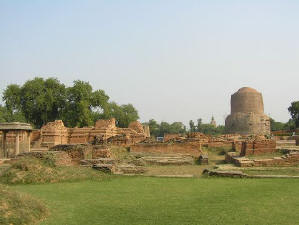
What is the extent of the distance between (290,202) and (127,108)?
60.1 m

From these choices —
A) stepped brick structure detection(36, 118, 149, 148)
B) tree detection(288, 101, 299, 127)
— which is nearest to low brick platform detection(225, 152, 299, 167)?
stepped brick structure detection(36, 118, 149, 148)

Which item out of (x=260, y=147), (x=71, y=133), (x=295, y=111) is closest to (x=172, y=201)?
(x=260, y=147)

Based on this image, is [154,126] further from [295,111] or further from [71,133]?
[71,133]

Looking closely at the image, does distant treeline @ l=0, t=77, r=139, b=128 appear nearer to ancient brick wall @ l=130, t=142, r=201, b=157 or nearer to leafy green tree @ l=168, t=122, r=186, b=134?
ancient brick wall @ l=130, t=142, r=201, b=157

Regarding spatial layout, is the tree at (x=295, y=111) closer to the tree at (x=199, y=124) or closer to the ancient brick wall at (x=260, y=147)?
the tree at (x=199, y=124)

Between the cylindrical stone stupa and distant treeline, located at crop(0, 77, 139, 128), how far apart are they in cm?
1348

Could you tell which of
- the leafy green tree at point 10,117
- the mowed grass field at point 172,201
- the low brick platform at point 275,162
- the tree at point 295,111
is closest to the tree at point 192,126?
the tree at point 295,111

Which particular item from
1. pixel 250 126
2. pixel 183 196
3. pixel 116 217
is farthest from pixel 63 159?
pixel 250 126

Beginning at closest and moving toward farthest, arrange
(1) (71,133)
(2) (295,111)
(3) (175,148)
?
(3) (175,148), (1) (71,133), (2) (295,111)

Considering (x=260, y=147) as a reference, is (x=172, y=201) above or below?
below

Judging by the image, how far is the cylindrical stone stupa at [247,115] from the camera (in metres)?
33.7

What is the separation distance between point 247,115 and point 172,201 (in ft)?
97.2

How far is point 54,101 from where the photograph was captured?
36406 mm

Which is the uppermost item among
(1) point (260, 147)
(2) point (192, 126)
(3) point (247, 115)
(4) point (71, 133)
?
(2) point (192, 126)
